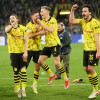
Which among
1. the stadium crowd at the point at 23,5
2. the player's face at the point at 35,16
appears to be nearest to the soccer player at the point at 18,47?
the player's face at the point at 35,16

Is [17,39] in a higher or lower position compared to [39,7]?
lower

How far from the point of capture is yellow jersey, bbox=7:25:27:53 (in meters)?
8.58

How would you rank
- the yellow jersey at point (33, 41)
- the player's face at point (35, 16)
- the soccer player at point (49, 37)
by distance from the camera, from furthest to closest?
the yellow jersey at point (33, 41)
the soccer player at point (49, 37)
the player's face at point (35, 16)

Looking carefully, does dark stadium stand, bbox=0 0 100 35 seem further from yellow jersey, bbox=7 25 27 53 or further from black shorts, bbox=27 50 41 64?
yellow jersey, bbox=7 25 27 53

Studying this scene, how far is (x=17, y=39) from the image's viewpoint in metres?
8.61

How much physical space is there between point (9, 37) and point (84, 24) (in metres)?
1.95

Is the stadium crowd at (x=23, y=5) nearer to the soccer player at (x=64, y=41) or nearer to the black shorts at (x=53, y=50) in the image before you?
the soccer player at (x=64, y=41)

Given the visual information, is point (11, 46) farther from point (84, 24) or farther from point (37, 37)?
point (84, 24)

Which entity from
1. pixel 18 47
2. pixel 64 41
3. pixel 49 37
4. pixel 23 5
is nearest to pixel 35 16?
pixel 49 37

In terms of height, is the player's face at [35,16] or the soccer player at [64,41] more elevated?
the player's face at [35,16]

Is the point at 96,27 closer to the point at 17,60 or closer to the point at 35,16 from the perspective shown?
the point at 35,16

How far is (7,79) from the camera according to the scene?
12.3 m

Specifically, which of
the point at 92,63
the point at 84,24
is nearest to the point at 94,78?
the point at 92,63

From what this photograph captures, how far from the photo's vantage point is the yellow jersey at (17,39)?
8.58 m
